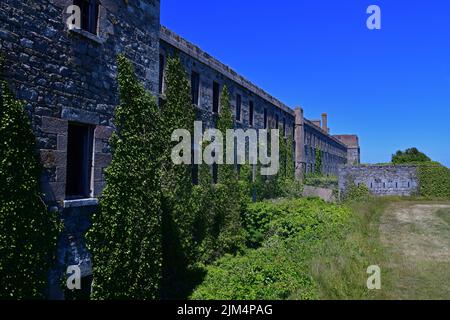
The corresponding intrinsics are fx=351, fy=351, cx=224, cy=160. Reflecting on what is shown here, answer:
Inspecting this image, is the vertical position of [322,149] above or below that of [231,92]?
below

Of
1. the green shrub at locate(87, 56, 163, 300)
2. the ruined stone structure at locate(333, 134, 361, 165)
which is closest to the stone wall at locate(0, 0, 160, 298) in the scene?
the green shrub at locate(87, 56, 163, 300)

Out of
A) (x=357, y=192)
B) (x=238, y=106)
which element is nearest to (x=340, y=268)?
(x=238, y=106)

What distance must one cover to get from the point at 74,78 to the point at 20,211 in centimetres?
274

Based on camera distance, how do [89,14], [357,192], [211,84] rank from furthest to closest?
[357,192]
[211,84]
[89,14]

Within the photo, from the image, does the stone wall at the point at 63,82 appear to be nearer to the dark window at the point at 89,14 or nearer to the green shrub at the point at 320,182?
the dark window at the point at 89,14

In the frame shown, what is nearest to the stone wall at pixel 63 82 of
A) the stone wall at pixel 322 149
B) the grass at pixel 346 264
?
the grass at pixel 346 264

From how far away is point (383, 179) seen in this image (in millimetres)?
28484

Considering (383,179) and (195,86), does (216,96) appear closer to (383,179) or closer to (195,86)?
(195,86)

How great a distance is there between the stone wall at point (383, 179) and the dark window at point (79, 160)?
80.1 feet

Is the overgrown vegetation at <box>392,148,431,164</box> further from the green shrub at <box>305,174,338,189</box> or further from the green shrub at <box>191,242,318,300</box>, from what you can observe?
the green shrub at <box>191,242,318,300</box>

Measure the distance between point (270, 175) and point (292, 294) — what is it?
47.2 feet

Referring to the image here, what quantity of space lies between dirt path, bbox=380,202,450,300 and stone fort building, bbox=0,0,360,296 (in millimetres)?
6887

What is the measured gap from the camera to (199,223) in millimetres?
12664
